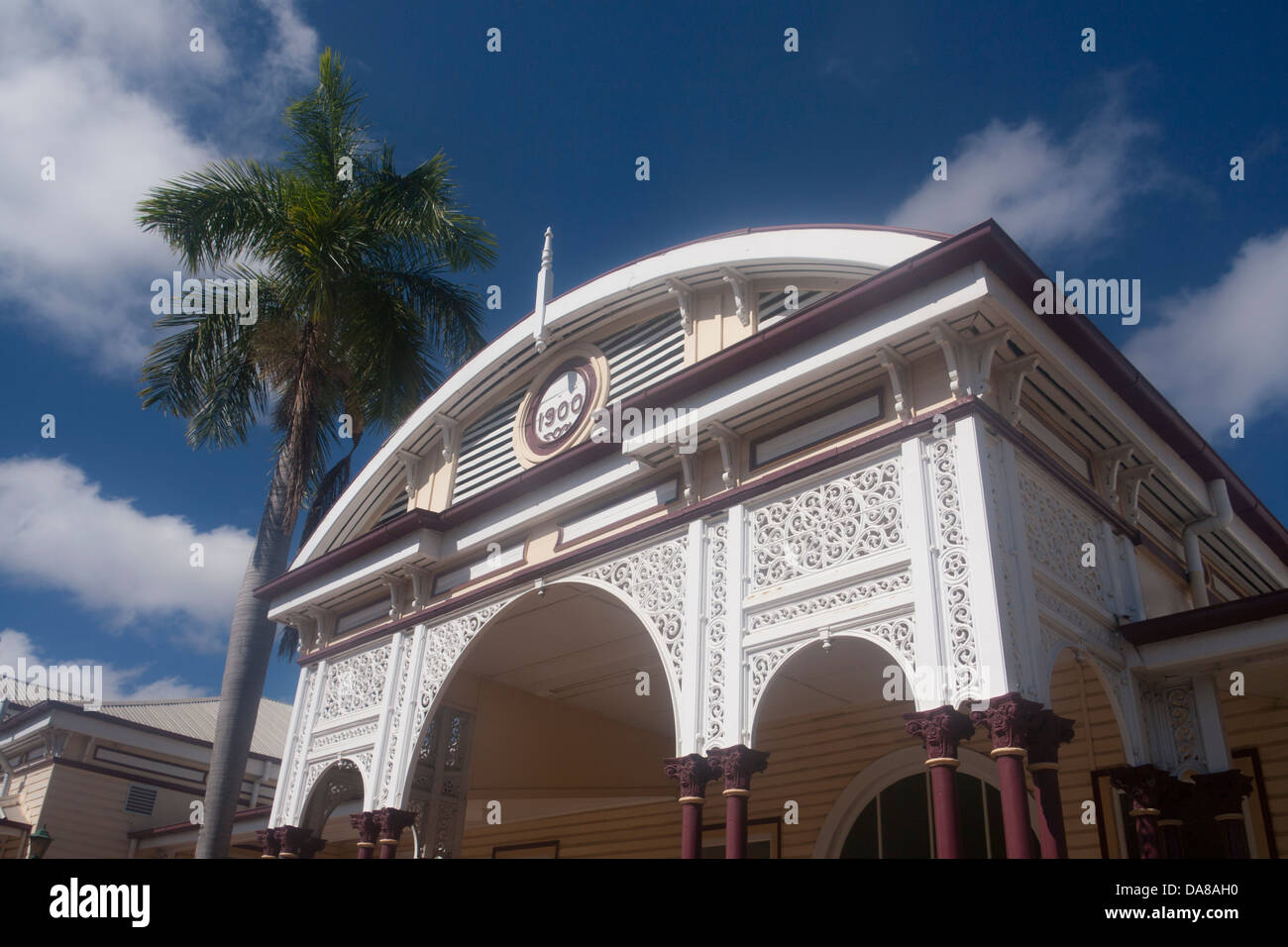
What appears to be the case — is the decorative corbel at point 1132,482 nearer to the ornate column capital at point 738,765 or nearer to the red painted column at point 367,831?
the ornate column capital at point 738,765

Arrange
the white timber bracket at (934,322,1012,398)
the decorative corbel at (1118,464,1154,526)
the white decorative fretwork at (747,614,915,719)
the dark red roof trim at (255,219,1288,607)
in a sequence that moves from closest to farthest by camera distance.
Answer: the white decorative fretwork at (747,614,915,719) < the dark red roof trim at (255,219,1288,607) < the white timber bracket at (934,322,1012,398) < the decorative corbel at (1118,464,1154,526)

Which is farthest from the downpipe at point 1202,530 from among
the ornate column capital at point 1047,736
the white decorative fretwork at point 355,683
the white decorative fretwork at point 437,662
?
the white decorative fretwork at point 355,683

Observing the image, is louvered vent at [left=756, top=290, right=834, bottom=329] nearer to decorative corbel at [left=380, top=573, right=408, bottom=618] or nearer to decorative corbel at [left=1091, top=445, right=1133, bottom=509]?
decorative corbel at [left=1091, top=445, right=1133, bottom=509]

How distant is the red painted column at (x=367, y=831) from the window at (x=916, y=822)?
5.42 meters

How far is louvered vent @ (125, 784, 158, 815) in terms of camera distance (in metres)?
23.4

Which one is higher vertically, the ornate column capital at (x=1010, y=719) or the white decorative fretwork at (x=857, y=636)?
the white decorative fretwork at (x=857, y=636)

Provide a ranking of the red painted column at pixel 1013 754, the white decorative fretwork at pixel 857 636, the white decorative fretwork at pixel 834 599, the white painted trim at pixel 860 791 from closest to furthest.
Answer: the red painted column at pixel 1013 754 < the white decorative fretwork at pixel 857 636 < the white decorative fretwork at pixel 834 599 < the white painted trim at pixel 860 791

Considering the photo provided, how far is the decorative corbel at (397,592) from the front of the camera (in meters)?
12.6

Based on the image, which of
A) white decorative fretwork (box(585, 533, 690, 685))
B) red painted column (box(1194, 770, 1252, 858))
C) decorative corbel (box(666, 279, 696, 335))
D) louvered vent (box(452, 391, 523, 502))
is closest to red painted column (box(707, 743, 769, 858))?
white decorative fretwork (box(585, 533, 690, 685))

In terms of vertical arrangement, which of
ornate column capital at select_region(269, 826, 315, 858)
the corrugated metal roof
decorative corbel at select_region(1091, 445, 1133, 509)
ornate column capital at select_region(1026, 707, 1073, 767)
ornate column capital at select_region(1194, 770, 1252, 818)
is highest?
the corrugated metal roof

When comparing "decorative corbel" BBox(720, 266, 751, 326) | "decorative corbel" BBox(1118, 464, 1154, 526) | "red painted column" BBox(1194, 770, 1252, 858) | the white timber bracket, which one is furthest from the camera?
"decorative corbel" BBox(720, 266, 751, 326)

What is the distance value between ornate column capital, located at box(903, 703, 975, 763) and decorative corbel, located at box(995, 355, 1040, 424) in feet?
8.43

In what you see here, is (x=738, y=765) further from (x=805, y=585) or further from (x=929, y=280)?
(x=929, y=280)
